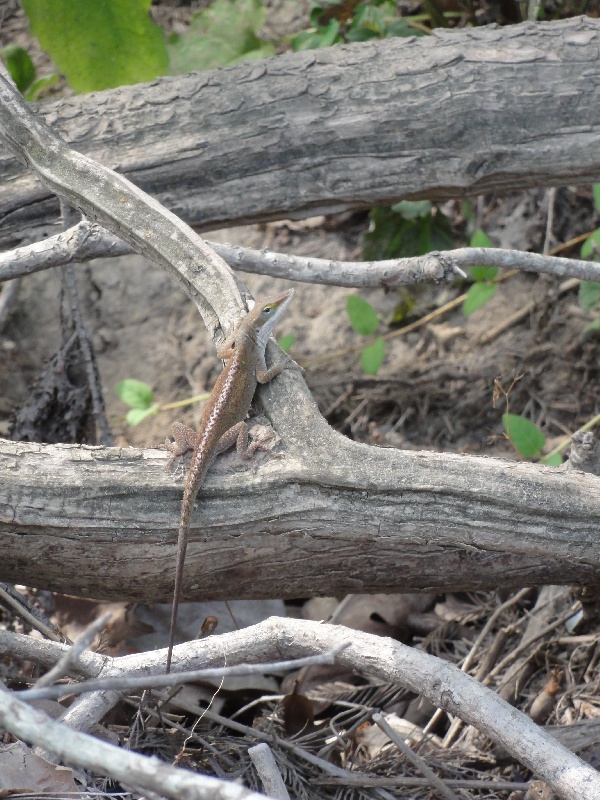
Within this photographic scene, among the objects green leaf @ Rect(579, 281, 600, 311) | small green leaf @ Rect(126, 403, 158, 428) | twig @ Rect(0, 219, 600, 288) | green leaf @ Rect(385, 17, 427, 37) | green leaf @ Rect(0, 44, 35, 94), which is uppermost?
green leaf @ Rect(0, 44, 35, 94)

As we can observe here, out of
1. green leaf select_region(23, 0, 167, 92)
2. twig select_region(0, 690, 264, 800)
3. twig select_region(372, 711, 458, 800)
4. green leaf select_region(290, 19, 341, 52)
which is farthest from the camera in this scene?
green leaf select_region(290, 19, 341, 52)

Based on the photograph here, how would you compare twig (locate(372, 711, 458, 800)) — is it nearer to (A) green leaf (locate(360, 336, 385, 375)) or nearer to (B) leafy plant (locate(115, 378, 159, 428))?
(A) green leaf (locate(360, 336, 385, 375))

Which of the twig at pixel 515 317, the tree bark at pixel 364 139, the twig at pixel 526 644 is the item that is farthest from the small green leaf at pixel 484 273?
the twig at pixel 526 644

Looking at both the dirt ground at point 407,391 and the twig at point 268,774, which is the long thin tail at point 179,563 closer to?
the twig at point 268,774

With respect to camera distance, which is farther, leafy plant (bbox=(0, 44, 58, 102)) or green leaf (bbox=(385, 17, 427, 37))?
green leaf (bbox=(385, 17, 427, 37))

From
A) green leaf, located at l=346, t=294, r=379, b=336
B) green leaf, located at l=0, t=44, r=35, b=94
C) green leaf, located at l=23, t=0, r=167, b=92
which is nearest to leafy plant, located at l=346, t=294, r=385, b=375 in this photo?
green leaf, located at l=346, t=294, r=379, b=336

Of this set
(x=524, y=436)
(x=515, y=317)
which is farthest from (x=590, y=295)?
(x=524, y=436)

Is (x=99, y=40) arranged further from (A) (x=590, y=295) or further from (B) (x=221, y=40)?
(A) (x=590, y=295)
